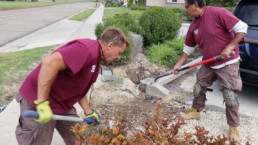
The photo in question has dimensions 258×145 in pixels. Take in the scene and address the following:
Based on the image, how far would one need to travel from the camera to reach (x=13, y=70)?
4.58 meters

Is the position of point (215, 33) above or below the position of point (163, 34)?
above

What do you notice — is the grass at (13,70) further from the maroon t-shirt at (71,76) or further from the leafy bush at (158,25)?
the leafy bush at (158,25)

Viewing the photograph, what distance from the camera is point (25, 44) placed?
798 cm

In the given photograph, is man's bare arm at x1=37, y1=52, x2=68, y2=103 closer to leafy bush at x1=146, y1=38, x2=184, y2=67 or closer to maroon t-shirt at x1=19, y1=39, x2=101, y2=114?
maroon t-shirt at x1=19, y1=39, x2=101, y2=114

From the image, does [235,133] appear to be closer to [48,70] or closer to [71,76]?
[71,76]

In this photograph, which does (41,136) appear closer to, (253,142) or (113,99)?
(113,99)

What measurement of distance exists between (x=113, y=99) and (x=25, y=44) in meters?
5.81

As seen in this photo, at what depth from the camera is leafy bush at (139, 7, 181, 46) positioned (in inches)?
257

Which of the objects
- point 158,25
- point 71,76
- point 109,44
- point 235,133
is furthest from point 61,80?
point 158,25

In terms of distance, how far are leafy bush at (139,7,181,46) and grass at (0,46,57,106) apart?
310 cm

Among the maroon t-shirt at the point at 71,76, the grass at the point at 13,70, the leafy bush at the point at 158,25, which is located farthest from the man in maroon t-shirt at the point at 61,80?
the leafy bush at the point at 158,25

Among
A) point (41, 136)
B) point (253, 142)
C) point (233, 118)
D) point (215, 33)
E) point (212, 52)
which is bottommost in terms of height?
point (253, 142)

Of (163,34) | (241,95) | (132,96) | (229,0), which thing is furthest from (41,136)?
(229,0)

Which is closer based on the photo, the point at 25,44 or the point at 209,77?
the point at 209,77
